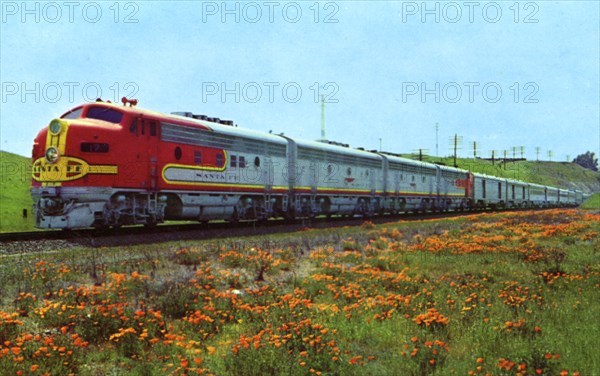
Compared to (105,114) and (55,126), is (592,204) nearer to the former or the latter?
(105,114)

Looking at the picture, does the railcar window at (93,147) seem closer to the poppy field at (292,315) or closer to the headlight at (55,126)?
the headlight at (55,126)

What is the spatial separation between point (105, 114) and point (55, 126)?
1814mm

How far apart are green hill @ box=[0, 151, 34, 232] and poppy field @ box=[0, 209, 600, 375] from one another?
1879cm

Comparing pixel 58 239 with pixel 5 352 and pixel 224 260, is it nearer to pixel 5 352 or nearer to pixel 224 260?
pixel 224 260

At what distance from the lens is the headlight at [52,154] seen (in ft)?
53.0

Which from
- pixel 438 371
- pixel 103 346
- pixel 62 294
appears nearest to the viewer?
pixel 438 371

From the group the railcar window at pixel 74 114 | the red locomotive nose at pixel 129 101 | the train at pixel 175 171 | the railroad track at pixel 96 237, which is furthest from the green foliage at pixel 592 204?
the railcar window at pixel 74 114

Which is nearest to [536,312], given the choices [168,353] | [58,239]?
[168,353]

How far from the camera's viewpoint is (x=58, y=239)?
16.3 meters

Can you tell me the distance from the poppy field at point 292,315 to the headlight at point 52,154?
3.92m

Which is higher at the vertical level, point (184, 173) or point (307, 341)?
point (184, 173)

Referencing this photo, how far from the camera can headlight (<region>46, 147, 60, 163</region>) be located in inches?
636

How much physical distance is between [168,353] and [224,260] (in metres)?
5.51

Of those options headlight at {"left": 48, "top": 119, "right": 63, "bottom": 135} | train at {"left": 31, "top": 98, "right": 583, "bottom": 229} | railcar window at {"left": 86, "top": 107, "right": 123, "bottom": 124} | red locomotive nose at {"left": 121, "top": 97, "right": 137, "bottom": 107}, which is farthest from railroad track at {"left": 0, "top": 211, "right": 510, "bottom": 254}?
red locomotive nose at {"left": 121, "top": 97, "right": 137, "bottom": 107}
